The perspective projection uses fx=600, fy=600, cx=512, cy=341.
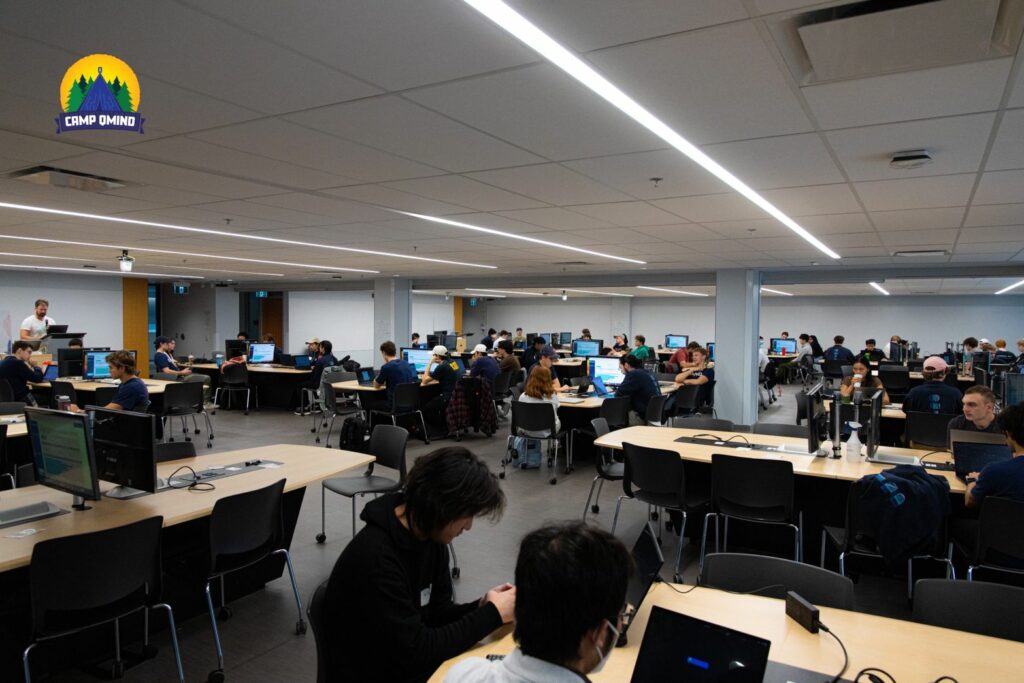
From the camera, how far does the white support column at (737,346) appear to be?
32.2 ft

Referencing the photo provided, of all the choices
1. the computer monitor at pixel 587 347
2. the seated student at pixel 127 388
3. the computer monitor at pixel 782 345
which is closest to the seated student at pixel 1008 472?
the seated student at pixel 127 388

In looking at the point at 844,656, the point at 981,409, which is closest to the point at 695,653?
the point at 844,656

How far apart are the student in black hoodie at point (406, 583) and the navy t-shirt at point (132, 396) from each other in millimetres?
4334

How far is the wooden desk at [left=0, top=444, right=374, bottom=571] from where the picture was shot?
254 cm

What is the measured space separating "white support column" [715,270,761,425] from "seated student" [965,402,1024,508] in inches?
268

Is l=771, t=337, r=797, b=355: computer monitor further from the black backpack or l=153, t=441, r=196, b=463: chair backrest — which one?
l=153, t=441, r=196, b=463: chair backrest

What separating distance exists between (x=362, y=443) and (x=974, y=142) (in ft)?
14.3

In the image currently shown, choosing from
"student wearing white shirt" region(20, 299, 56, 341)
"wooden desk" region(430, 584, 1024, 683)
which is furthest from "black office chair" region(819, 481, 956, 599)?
"student wearing white shirt" region(20, 299, 56, 341)

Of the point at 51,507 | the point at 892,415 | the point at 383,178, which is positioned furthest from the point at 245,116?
the point at 892,415

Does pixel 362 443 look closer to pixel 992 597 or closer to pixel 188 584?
pixel 188 584

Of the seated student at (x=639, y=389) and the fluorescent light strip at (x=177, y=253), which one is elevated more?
the fluorescent light strip at (x=177, y=253)

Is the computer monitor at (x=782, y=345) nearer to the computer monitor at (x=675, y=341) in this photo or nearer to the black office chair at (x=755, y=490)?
the computer monitor at (x=675, y=341)

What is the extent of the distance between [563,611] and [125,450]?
2.72 metres

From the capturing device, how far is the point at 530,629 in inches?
46.0
